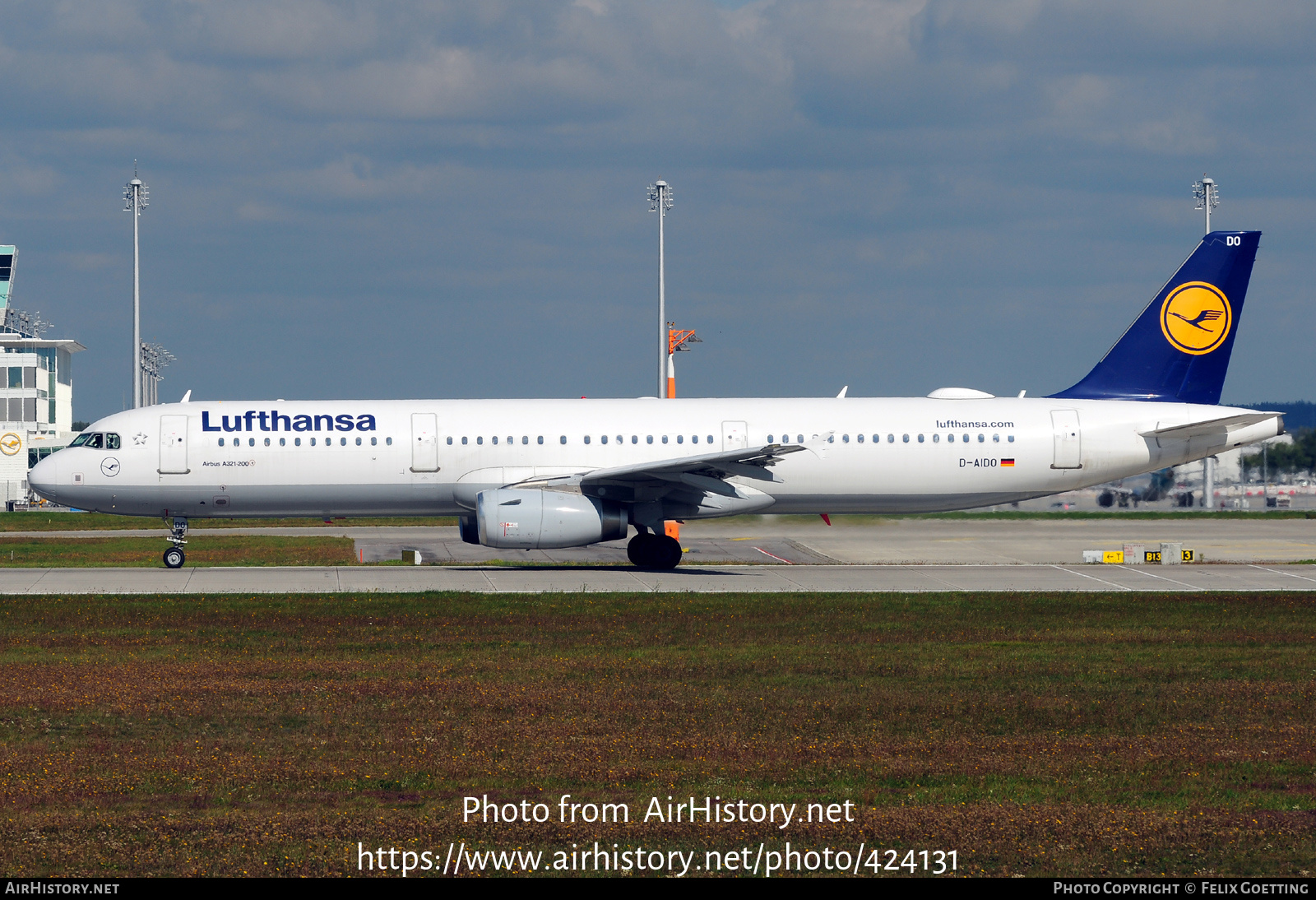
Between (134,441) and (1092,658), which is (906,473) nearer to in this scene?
(1092,658)

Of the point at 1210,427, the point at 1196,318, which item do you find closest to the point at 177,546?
the point at 1210,427

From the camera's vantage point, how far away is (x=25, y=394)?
89375 mm

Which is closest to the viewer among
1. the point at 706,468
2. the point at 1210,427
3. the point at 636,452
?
the point at 706,468

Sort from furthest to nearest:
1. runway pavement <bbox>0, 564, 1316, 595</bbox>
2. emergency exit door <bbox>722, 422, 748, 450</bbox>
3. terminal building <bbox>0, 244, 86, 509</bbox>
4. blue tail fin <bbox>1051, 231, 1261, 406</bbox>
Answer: terminal building <bbox>0, 244, 86, 509</bbox> < blue tail fin <bbox>1051, 231, 1261, 406</bbox> < emergency exit door <bbox>722, 422, 748, 450</bbox> < runway pavement <bbox>0, 564, 1316, 595</bbox>

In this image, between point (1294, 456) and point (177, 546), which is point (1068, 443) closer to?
point (177, 546)

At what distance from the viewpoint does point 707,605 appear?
2255 centimetres

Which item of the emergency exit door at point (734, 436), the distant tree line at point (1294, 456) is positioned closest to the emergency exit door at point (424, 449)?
the emergency exit door at point (734, 436)

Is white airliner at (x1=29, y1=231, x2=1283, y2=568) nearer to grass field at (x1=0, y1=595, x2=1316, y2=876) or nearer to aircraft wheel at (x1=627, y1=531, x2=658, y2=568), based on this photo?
aircraft wheel at (x1=627, y1=531, x2=658, y2=568)

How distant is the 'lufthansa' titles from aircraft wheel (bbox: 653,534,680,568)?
22.1 feet

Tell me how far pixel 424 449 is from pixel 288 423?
10.2 feet

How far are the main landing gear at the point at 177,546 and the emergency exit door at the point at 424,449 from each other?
5.35 m

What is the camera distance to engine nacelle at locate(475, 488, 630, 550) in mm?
27578

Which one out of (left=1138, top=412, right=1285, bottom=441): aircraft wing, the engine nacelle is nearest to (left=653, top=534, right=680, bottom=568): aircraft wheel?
the engine nacelle

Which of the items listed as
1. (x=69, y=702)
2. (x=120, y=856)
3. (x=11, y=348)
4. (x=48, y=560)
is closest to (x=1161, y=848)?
(x=120, y=856)
